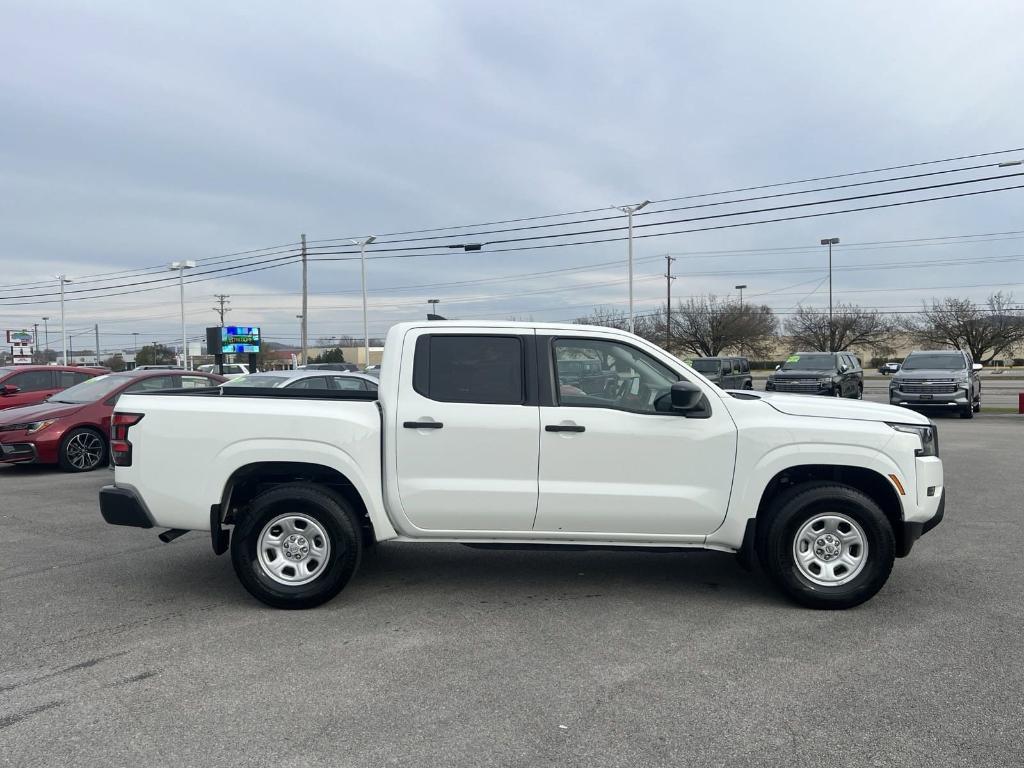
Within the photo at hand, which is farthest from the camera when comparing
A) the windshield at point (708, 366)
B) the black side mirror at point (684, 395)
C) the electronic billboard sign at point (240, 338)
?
the electronic billboard sign at point (240, 338)

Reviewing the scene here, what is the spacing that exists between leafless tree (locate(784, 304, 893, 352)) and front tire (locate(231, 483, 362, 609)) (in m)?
60.1

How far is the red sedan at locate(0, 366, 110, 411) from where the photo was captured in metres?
14.5

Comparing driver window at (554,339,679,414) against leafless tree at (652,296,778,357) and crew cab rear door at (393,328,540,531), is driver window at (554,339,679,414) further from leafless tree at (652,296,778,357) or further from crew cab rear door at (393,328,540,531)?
leafless tree at (652,296,778,357)

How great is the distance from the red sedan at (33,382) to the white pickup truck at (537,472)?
35.0ft

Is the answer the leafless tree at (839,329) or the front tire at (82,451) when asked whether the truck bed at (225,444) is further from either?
the leafless tree at (839,329)

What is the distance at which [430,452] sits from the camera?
16.7 feet

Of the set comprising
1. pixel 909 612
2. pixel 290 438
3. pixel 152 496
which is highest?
pixel 290 438

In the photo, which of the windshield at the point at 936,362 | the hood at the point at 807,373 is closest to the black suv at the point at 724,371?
the hood at the point at 807,373

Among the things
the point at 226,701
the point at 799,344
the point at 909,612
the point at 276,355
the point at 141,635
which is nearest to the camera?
the point at 226,701

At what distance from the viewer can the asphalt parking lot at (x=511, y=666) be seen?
335cm

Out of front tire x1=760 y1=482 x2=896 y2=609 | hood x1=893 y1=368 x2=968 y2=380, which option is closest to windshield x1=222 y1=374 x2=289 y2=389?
front tire x1=760 y1=482 x2=896 y2=609

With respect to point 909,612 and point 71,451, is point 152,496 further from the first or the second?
point 71,451

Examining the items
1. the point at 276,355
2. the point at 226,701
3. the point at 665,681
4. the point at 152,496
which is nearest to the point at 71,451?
the point at 152,496

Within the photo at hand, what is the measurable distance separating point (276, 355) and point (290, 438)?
9900 cm
